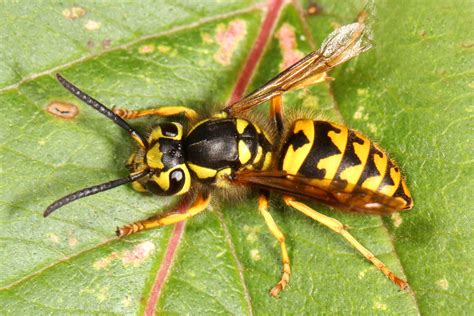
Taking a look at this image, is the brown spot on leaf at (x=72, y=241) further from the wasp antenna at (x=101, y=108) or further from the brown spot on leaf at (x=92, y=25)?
the brown spot on leaf at (x=92, y=25)

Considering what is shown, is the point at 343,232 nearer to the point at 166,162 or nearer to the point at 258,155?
the point at 258,155

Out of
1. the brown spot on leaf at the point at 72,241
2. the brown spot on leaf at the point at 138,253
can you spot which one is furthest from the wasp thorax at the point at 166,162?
the brown spot on leaf at the point at 72,241

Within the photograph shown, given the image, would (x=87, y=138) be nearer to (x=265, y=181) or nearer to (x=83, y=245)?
(x=83, y=245)

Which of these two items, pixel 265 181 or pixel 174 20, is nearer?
pixel 265 181

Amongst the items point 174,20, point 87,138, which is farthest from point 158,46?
point 87,138

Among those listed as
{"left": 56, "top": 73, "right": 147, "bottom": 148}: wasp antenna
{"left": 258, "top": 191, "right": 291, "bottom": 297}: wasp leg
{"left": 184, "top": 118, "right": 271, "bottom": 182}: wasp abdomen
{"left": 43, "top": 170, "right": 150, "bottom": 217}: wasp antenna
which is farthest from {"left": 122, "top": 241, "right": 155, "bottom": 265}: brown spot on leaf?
{"left": 258, "top": 191, "right": 291, "bottom": 297}: wasp leg
